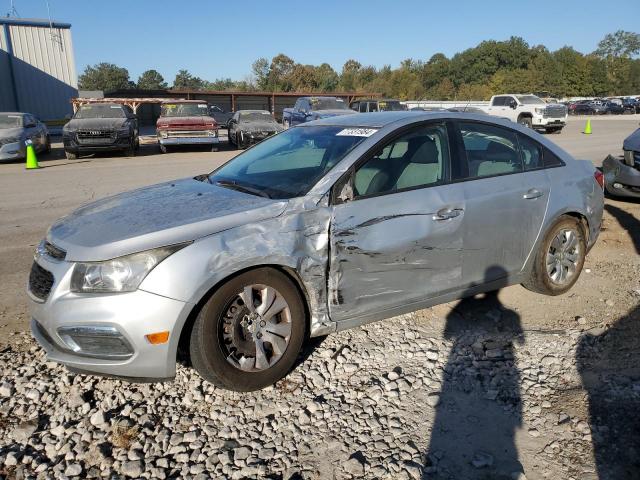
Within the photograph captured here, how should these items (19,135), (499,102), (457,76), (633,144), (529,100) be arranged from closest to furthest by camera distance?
(633,144)
(19,135)
(529,100)
(499,102)
(457,76)

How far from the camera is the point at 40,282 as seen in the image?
3100mm

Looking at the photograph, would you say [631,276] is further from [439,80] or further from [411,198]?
[439,80]

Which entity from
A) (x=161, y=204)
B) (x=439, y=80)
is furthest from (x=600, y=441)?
(x=439, y=80)

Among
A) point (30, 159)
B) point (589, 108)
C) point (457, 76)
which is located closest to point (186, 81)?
point (457, 76)

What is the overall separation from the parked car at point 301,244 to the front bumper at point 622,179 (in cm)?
434

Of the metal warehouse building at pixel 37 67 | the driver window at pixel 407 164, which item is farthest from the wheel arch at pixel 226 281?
the metal warehouse building at pixel 37 67

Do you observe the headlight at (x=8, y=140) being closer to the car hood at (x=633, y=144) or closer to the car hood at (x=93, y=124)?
the car hood at (x=93, y=124)

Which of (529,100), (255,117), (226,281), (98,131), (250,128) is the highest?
(529,100)

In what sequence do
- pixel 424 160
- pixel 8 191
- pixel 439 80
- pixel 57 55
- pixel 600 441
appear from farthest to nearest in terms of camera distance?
pixel 439 80
pixel 57 55
pixel 8 191
pixel 424 160
pixel 600 441

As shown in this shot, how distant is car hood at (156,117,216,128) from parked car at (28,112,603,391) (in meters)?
14.1

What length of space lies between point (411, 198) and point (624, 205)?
645cm

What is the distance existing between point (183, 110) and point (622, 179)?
14.7 m

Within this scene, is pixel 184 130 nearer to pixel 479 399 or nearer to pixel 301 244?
pixel 301 244

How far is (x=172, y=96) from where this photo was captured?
132 feet
